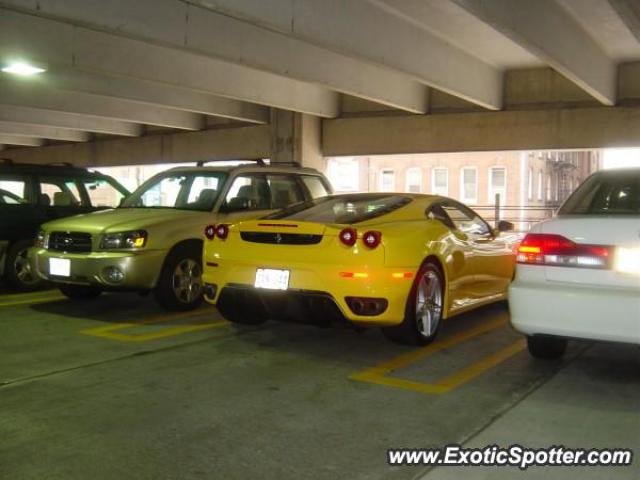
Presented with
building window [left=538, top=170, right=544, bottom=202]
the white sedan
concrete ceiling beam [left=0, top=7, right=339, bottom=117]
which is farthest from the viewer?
building window [left=538, top=170, right=544, bottom=202]

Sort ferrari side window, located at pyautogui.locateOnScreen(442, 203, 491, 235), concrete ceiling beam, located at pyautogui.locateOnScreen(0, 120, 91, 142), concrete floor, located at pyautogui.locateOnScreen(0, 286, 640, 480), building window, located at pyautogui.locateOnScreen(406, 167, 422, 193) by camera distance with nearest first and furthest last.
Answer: concrete floor, located at pyautogui.locateOnScreen(0, 286, 640, 480) < ferrari side window, located at pyautogui.locateOnScreen(442, 203, 491, 235) < concrete ceiling beam, located at pyautogui.locateOnScreen(0, 120, 91, 142) < building window, located at pyautogui.locateOnScreen(406, 167, 422, 193)

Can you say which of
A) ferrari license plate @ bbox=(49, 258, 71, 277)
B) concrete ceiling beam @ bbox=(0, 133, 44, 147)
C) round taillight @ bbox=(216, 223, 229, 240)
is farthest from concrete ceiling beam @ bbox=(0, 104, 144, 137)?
round taillight @ bbox=(216, 223, 229, 240)

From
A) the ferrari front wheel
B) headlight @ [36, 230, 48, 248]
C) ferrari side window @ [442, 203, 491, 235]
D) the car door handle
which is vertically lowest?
the ferrari front wheel

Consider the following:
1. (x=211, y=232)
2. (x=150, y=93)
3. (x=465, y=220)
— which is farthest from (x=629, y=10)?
(x=150, y=93)

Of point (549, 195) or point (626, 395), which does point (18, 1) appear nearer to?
point (626, 395)

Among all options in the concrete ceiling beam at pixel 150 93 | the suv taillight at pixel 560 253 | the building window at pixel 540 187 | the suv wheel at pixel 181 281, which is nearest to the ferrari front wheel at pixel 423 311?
the suv taillight at pixel 560 253

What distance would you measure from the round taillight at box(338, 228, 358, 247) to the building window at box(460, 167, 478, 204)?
30.0 meters

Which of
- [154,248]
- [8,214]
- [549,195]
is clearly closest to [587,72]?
[154,248]

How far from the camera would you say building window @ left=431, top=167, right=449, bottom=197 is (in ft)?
113

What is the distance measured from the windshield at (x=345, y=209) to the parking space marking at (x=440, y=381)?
124 cm

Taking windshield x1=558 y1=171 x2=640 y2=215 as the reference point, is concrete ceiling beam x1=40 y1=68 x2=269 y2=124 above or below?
above

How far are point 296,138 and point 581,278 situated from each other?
1510 centimetres

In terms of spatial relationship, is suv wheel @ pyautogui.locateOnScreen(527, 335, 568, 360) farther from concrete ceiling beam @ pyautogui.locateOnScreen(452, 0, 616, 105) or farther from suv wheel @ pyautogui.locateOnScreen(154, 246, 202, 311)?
concrete ceiling beam @ pyautogui.locateOnScreen(452, 0, 616, 105)

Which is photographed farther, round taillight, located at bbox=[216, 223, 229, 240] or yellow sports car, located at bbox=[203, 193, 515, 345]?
round taillight, located at bbox=[216, 223, 229, 240]
